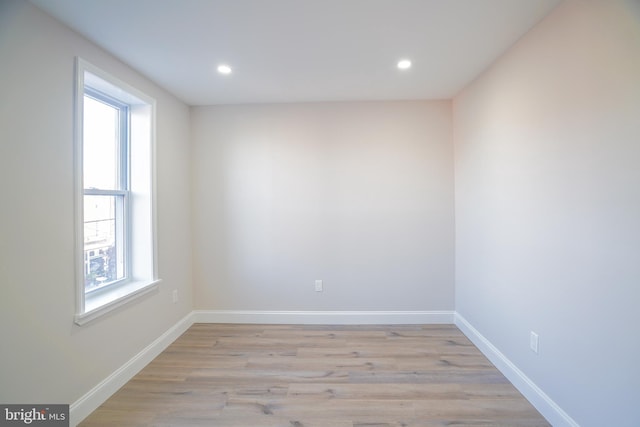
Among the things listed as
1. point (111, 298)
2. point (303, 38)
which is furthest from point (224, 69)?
point (111, 298)

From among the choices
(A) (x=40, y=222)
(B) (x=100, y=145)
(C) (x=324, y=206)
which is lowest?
(A) (x=40, y=222)

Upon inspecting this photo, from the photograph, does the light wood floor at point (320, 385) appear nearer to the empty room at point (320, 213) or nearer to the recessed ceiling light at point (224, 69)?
the empty room at point (320, 213)

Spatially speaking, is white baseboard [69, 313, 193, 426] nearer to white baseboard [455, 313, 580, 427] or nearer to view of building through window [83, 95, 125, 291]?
view of building through window [83, 95, 125, 291]

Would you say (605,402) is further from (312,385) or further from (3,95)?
(3,95)

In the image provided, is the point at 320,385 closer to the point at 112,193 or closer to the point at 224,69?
the point at 112,193

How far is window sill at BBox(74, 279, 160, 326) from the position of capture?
73.3 inches

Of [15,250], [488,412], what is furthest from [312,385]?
[15,250]

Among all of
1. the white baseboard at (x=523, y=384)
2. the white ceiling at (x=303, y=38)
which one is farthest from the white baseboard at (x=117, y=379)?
the white baseboard at (x=523, y=384)

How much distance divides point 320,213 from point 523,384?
2205mm

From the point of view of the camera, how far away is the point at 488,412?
6.01ft

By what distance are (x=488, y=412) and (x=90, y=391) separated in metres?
2.57

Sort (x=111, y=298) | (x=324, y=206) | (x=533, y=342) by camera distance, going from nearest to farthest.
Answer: (x=533, y=342) < (x=111, y=298) < (x=324, y=206)

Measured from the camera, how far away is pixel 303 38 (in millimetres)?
1932

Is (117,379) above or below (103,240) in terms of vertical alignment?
below
